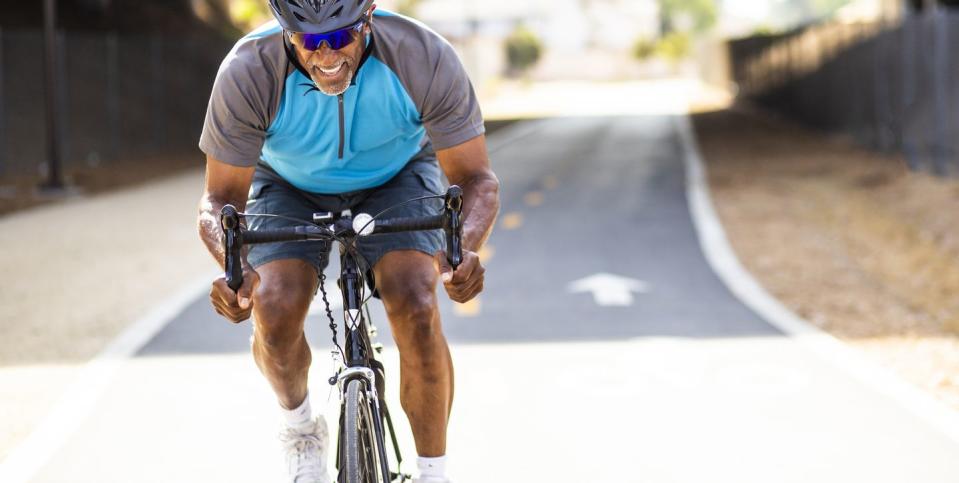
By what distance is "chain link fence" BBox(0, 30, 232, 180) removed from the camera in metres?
23.1

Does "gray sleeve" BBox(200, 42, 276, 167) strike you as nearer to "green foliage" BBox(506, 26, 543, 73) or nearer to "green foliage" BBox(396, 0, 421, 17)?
"green foliage" BBox(396, 0, 421, 17)

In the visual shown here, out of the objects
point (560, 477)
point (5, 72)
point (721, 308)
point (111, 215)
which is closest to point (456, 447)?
point (560, 477)

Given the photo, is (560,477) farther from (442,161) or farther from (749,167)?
(749,167)

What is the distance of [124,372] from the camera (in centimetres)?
774

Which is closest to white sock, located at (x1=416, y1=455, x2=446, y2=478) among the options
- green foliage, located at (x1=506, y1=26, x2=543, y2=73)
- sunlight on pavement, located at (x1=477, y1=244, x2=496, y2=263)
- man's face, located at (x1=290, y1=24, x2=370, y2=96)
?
man's face, located at (x1=290, y1=24, x2=370, y2=96)

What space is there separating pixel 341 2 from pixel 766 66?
120 feet

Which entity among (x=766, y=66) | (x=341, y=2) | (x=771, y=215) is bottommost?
(x=766, y=66)

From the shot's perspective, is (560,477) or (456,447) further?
(456,447)

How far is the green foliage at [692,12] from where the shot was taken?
144 m

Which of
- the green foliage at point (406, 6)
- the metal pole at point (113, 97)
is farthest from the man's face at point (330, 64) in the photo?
the green foliage at point (406, 6)

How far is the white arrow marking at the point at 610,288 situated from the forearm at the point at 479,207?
225 inches

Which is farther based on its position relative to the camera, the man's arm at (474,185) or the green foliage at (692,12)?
the green foliage at (692,12)

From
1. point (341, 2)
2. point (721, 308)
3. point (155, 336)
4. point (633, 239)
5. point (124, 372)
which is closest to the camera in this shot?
point (341, 2)

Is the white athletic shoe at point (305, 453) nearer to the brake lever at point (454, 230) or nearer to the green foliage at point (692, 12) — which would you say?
the brake lever at point (454, 230)
